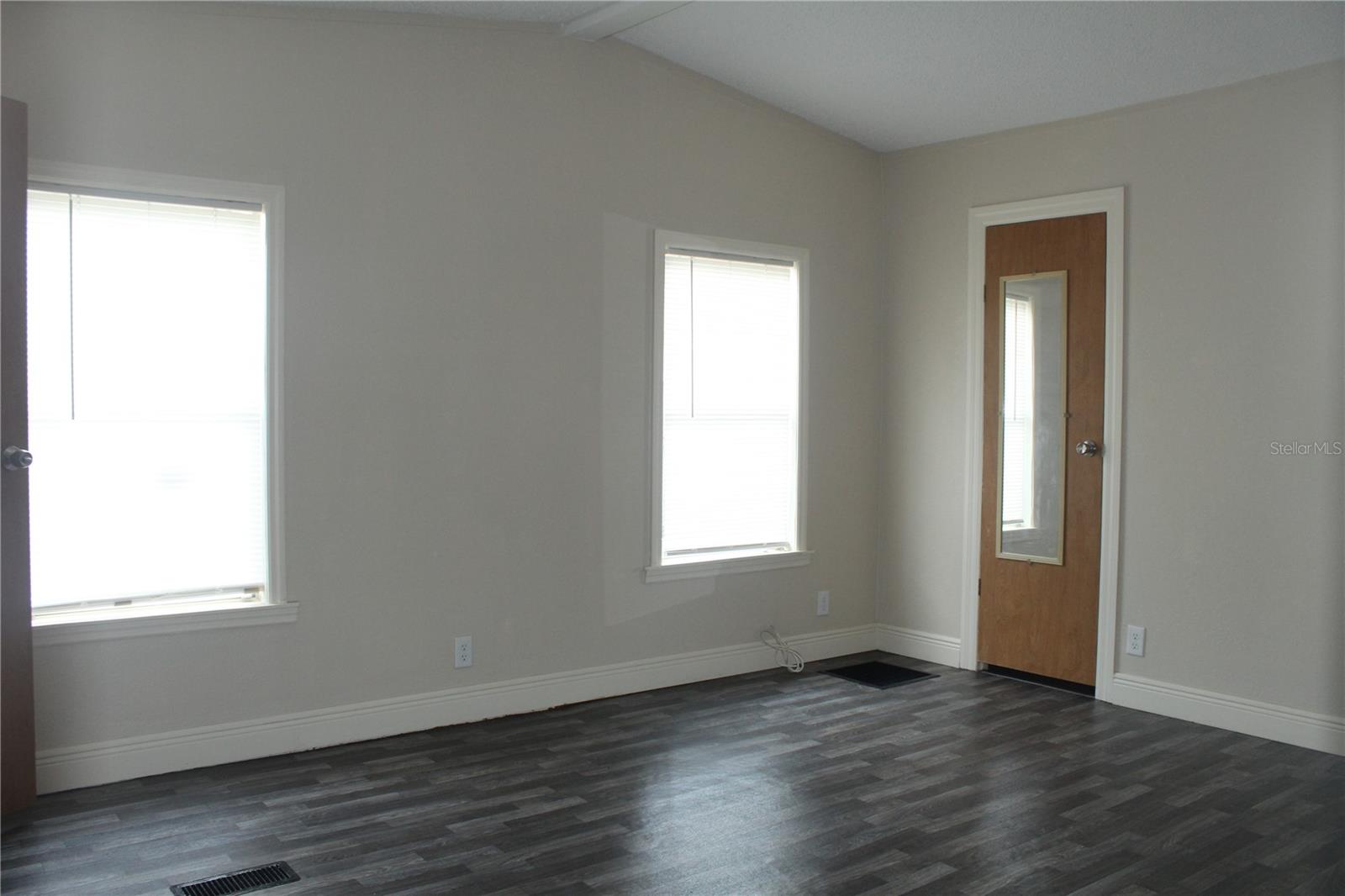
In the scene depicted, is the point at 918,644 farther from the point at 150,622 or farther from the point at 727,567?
the point at 150,622

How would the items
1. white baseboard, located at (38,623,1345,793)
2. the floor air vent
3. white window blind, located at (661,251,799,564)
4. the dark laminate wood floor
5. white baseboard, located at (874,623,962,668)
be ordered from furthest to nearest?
white baseboard, located at (874,623,962,668) < white window blind, located at (661,251,799,564) < white baseboard, located at (38,623,1345,793) < the dark laminate wood floor < the floor air vent

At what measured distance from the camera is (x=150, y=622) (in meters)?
3.50

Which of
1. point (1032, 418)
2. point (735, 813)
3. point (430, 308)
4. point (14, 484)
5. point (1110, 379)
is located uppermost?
point (430, 308)

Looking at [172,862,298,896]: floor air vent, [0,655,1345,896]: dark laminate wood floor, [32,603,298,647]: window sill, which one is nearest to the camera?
[172,862,298,896]: floor air vent

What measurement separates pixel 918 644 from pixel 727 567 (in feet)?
4.10

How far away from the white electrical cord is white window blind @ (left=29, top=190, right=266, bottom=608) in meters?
2.52

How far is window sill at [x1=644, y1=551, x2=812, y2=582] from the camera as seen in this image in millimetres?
4779

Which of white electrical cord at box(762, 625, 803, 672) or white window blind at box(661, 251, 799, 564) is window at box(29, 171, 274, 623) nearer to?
white window blind at box(661, 251, 799, 564)

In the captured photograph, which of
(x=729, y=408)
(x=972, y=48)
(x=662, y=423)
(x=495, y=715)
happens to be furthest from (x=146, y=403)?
(x=972, y=48)

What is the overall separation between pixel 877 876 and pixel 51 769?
266cm

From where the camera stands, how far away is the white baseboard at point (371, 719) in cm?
343

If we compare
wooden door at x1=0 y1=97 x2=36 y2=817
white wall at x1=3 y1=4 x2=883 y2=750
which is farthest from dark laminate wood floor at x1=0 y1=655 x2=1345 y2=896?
white wall at x1=3 y1=4 x2=883 y2=750

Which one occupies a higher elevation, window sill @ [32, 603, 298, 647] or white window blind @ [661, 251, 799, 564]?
white window blind @ [661, 251, 799, 564]

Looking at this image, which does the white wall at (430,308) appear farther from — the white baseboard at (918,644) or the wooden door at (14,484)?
the white baseboard at (918,644)
